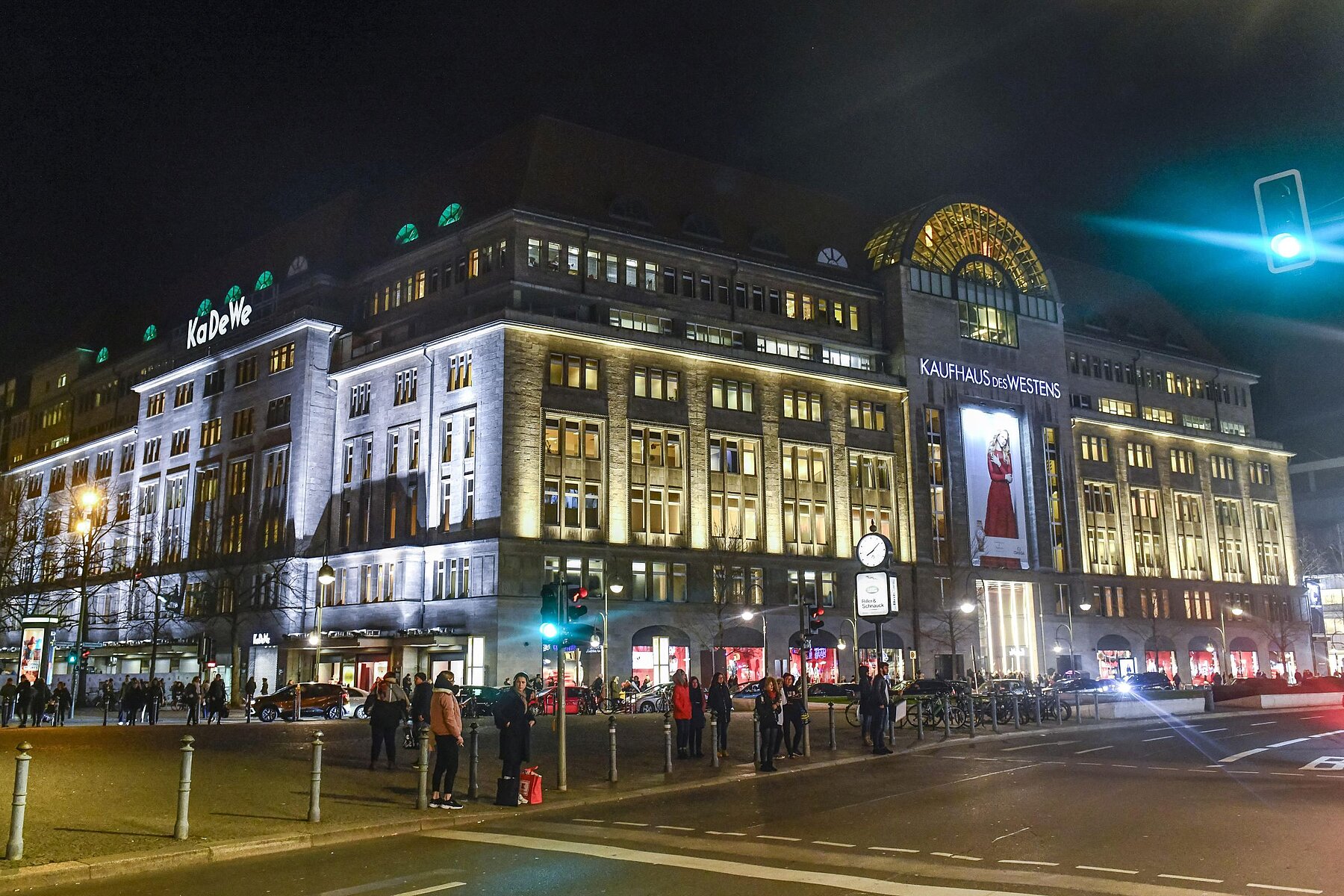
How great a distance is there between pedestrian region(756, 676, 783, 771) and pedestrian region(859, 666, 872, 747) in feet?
10.3

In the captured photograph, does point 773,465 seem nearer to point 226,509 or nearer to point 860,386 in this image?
point 860,386

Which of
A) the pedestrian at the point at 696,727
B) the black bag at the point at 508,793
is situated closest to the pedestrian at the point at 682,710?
the pedestrian at the point at 696,727

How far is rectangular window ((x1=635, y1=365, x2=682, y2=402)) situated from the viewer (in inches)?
2591

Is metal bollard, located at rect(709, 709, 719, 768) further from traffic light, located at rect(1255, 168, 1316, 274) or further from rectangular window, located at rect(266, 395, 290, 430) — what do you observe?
rectangular window, located at rect(266, 395, 290, 430)

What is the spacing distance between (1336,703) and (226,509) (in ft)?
216

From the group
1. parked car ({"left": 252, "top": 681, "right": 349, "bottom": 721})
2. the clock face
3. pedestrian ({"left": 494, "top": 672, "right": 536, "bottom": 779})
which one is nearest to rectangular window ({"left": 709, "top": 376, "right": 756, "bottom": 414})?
parked car ({"left": 252, "top": 681, "right": 349, "bottom": 721})

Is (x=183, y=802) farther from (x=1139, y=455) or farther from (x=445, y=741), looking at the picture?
(x=1139, y=455)

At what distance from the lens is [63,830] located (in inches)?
557

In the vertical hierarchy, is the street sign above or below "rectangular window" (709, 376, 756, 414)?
below

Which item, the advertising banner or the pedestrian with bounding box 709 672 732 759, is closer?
the pedestrian with bounding box 709 672 732 759

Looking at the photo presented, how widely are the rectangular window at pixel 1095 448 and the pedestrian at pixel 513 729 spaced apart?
76.8 meters

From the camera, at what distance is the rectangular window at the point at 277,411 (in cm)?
7175

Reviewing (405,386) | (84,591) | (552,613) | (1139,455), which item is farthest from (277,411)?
(1139,455)

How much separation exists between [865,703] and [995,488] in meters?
55.7
